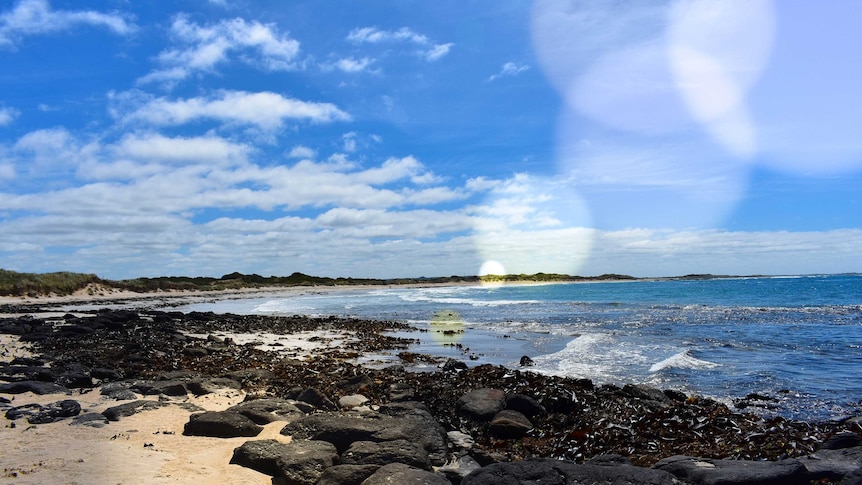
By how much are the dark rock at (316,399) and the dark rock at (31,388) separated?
5148 mm

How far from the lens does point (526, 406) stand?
32.5ft

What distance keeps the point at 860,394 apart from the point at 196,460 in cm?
1427

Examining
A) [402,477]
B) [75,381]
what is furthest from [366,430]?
[75,381]

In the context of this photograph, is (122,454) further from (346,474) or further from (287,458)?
(346,474)

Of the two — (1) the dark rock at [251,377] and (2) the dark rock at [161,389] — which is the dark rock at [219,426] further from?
(1) the dark rock at [251,377]

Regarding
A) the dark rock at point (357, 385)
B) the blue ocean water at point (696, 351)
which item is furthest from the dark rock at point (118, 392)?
the blue ocean water at point (696, 351)

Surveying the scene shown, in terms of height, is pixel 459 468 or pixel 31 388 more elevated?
pixel 31 388

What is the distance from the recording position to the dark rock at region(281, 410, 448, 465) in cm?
729

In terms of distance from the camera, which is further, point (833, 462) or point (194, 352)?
point (194, 352)

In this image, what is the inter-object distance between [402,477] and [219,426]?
3.53 metres

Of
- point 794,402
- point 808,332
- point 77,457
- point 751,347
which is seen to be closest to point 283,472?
point 77,457

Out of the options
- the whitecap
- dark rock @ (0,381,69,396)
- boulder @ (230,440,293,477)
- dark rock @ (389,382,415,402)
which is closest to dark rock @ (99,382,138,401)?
dark rock @ (0,381,69,396)

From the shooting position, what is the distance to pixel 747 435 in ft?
28.3

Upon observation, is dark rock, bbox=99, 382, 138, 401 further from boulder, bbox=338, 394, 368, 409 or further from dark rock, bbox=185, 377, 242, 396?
boulder, bbox=338, 394, 368, 409
